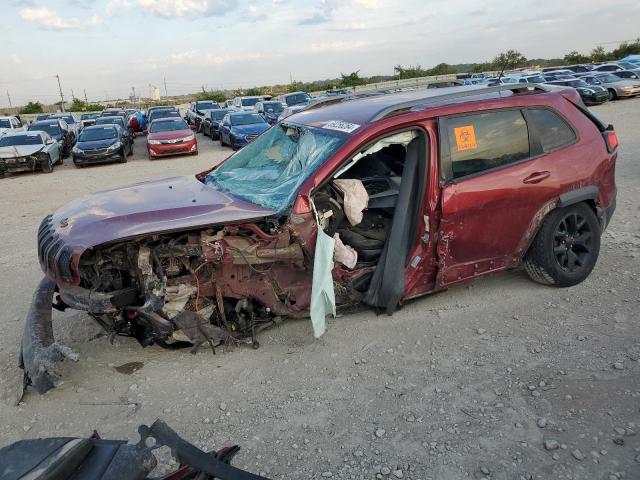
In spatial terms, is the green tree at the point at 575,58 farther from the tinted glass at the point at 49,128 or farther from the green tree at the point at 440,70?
the tinted glass at the point at 49,128

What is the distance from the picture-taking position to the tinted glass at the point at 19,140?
54.5 ft

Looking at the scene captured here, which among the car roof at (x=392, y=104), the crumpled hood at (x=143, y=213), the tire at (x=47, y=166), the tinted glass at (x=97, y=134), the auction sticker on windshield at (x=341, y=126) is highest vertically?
the car roof at (x=392, y=104)

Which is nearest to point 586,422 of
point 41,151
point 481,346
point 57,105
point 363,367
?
point 481,346

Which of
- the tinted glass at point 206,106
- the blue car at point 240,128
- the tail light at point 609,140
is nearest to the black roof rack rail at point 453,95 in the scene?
the tail light at point 609,140

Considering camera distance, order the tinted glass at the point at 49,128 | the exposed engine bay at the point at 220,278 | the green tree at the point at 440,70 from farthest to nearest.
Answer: the green tree at the point at 440,70 → the tinted glass at the point at 49,128 → the exposed engine bay at the point at 220,278

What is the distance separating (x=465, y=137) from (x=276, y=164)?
1.59 m

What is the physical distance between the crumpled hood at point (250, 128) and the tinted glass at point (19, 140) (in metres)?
6.29

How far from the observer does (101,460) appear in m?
1.70

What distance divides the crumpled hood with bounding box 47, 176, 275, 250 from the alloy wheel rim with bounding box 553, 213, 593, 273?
2592 mm

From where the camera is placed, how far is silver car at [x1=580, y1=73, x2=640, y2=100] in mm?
24297

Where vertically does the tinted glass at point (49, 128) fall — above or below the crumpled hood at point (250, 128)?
above

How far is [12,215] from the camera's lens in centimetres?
987

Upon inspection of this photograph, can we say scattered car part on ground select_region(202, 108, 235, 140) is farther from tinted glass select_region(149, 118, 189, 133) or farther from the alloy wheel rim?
the alloy wheel rim

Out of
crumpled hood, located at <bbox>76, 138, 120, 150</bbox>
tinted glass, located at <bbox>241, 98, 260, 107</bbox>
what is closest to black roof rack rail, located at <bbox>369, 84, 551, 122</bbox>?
crumpled hood, located at <bbox>76, 138, 120, 150</bbox>
